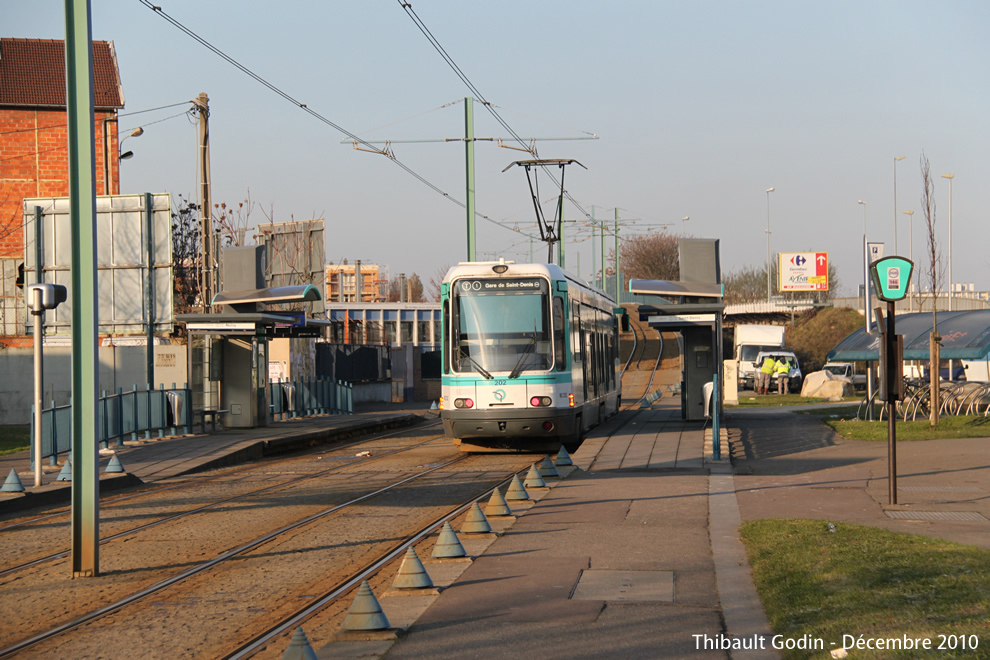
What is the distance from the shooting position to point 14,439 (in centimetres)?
2442

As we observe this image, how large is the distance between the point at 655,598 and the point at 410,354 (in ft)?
139

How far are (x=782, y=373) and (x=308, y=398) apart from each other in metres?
23.8

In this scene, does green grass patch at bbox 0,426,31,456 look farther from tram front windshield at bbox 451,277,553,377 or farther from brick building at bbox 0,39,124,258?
brick building at bbox 0,39,124,258

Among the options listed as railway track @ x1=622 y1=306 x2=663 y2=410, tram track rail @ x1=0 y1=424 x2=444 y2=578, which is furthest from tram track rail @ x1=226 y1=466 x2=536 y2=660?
railway track @ x1=622 y1=306 x2=663 y2=410

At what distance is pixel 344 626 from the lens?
6559 millimetres

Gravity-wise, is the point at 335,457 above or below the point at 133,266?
below

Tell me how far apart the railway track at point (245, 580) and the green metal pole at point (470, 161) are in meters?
16.4

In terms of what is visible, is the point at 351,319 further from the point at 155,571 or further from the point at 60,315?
the point at 155,571

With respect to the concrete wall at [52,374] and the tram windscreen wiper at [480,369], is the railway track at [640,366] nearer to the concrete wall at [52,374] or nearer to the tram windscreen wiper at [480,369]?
the concrete wall at [52,374]

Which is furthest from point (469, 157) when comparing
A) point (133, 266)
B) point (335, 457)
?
point (335, 457)

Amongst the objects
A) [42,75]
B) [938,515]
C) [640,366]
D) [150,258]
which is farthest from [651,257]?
[938,515]

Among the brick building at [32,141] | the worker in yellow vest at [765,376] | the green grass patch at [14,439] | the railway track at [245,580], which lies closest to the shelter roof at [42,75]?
the brick building at [32,141]

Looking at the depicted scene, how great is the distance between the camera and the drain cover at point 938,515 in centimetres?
1088

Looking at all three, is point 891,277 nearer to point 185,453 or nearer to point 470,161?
point 185,453
